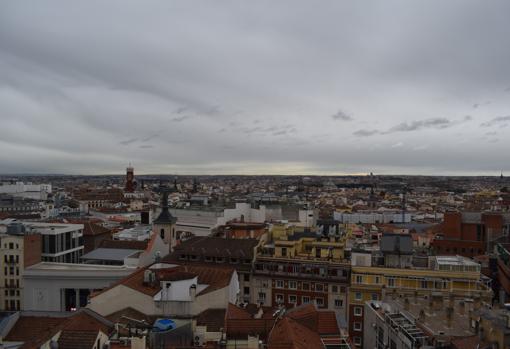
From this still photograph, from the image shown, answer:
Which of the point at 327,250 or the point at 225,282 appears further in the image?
the point at 327,250

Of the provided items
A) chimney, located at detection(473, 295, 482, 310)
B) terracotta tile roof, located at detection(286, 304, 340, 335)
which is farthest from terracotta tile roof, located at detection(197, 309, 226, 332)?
chimney, located at detection(473, 295, 482, 310)

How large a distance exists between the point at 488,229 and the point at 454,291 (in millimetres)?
37827

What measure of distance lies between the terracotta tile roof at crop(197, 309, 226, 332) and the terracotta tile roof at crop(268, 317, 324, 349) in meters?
4.49

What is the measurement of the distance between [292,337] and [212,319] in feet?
30.6

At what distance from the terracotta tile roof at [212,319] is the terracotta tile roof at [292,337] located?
14.7 feet

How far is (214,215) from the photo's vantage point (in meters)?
92.6

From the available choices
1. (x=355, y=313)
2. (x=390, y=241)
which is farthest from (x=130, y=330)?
(x=390, y=241)

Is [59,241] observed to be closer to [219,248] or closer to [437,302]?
[219,248]

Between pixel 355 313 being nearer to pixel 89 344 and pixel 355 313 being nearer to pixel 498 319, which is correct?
pixel 498 319

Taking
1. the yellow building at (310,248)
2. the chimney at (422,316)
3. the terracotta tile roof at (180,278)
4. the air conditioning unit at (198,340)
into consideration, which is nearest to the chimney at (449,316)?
the chimney at (422,316)

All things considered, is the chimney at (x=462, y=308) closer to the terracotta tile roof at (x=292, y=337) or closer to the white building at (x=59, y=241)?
the terracotta tile roof at (x=292, y=337)

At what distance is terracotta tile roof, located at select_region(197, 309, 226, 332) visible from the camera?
33.5m

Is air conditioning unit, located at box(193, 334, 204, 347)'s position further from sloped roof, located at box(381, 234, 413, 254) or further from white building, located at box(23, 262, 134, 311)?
sloped roof, located at box(381, 234, 413, 254)

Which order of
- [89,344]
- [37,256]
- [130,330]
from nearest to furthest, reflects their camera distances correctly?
[89,344] → [130,330] → [37,256]
